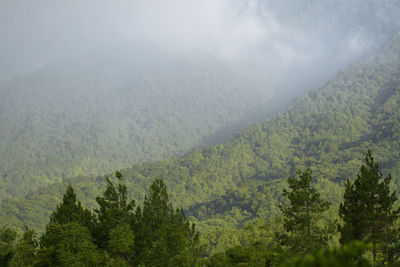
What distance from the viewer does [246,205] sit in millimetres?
164125

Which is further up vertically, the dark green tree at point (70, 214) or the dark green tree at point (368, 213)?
the dark green tree at point (70, 214)

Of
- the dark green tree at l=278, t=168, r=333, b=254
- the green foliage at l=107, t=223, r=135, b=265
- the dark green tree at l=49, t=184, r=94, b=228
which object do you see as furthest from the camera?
the dark green tree at l=49, t=184, r=94, b=228

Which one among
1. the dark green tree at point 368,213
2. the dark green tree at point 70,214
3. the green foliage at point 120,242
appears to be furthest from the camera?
the dark green tree at point 70,214

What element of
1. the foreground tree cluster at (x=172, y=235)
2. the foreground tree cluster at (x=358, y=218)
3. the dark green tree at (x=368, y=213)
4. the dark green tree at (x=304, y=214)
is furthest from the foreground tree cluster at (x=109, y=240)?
the dark green tree at (x=368, y=213)

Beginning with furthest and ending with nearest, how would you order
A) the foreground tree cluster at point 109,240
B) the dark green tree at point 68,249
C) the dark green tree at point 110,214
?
the dark green tree at point 110,214
the foreground tree cluster at point 109,240
the dark green tree at point 68,249

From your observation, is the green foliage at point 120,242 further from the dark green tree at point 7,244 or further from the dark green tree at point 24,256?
the dark green tree at point 7,244

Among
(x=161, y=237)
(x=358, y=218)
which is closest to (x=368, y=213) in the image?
(x=358, y=218)

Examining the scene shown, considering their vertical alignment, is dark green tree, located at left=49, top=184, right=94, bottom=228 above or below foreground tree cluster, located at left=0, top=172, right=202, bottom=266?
above

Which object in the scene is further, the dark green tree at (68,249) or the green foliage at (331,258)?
the dark green tree at (68,249)

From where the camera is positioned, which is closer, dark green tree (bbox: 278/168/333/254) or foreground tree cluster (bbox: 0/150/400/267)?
foreground tree cluster (bbox: 0/150/400/267)

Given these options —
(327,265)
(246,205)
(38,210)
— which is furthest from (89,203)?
(327,265)

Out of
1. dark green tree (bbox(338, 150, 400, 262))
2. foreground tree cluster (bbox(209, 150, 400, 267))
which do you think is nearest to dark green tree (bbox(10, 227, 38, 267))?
foreground tree cluster (bbox(209, 150, 400, 267))

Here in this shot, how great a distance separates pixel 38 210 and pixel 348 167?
154 m

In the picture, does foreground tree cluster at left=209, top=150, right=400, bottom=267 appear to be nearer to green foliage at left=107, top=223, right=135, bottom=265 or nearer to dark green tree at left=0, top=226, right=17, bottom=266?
green foliage at left=107, top=223, right=135, bottom=265
